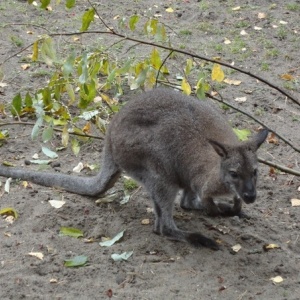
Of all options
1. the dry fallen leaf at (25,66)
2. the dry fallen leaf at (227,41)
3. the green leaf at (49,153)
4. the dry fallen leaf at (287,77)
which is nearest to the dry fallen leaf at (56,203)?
the green leaf at (49,153)

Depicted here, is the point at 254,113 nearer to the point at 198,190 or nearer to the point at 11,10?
the point at 198,190

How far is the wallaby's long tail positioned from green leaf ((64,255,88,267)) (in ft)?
2.53

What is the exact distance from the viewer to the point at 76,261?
4.30 metres

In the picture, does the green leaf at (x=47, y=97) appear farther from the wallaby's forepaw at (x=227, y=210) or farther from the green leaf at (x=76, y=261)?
the wallaby's forepaw at (x=227, y=210)

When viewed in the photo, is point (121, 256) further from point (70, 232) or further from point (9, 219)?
point (9, 219)

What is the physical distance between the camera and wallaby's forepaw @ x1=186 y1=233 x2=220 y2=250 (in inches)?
177

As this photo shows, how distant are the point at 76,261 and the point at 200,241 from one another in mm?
802

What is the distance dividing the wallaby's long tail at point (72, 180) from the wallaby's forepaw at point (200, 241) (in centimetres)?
73

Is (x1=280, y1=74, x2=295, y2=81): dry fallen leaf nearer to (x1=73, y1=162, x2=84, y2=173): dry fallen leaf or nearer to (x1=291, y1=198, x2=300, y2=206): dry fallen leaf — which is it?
(x1=291, y1=198, x2=300, y2=206): dry fallen leaf

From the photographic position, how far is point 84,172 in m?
5.44

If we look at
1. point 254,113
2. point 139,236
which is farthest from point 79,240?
point 254,113

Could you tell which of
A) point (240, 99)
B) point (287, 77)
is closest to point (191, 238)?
point (240, 99)

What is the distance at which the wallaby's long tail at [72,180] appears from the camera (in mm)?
4965

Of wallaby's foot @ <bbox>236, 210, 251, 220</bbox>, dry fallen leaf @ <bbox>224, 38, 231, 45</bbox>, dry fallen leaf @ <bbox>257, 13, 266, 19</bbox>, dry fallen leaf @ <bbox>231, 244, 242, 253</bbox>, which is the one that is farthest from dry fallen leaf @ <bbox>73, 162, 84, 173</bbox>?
dry fallen leaf @ <bbox>257, 13, 266, 19</bbox>
